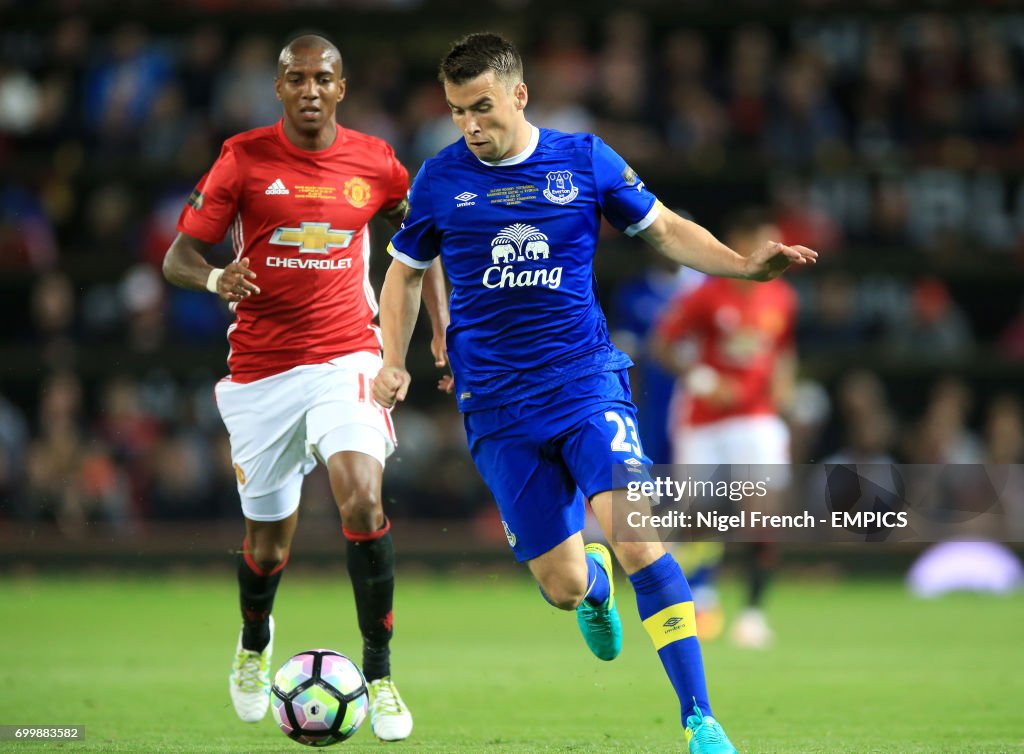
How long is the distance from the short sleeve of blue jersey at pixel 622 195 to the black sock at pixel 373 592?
1.94 m

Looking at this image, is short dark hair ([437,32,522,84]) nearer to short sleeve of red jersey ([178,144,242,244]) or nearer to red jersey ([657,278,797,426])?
short sleeve of red jersey ([178,144,242,244])

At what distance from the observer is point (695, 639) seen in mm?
5879

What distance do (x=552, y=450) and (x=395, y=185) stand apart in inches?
82.6

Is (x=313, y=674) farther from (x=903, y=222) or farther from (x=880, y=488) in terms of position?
(x=903, y=222)

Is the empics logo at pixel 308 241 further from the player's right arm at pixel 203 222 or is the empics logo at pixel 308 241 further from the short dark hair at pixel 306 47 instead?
the short dark hair at pixel 306 47

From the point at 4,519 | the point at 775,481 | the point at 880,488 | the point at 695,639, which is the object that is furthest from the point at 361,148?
the point at 4,519

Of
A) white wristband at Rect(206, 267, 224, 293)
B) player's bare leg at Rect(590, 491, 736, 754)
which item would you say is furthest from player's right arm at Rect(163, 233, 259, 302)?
player's bare leg at Rect(590, 491, 736, 754)

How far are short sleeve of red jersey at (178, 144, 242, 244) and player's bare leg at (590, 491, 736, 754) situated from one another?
2.63 metres

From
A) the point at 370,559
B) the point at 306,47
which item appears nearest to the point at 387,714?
the point at 370,559

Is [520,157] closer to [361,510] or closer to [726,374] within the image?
[361,510]

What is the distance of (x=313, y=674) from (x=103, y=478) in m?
9.61

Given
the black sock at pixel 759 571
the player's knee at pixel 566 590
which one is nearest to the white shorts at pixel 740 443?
the black sock at pixel 759 571

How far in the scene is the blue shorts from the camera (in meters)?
6.14

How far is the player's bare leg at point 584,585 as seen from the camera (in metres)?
6.45
